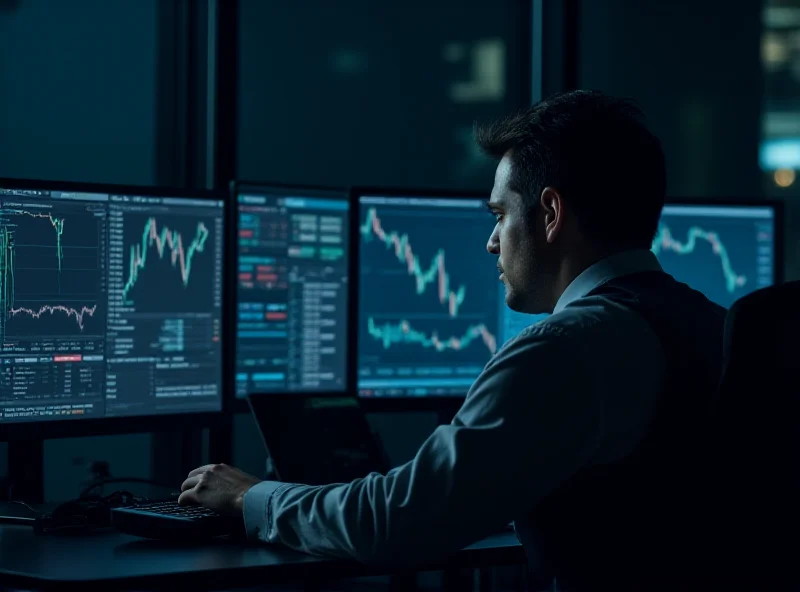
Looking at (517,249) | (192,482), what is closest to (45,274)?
(192,482)

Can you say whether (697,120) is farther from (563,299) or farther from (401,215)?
(563,299)

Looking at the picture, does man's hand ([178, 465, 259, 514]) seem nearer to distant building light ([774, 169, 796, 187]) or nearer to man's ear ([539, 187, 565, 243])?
man's ear ([539, 187, 565, 243])

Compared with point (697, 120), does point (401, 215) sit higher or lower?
lower

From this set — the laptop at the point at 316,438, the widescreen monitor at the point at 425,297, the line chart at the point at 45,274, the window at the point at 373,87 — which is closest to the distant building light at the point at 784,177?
the window at the point at 373,87

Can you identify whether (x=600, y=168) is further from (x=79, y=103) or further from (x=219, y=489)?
(x=79, y=103)

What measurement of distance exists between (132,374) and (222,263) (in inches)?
11.3

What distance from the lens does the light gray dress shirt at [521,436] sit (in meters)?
1.11

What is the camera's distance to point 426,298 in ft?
7.31

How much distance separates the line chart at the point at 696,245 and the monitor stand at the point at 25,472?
1443 mm

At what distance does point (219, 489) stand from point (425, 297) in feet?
2.83

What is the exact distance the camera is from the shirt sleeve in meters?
1.11

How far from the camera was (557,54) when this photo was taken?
302 cm

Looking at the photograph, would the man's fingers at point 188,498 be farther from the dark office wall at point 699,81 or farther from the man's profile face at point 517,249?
the dark office wall at point 699,81

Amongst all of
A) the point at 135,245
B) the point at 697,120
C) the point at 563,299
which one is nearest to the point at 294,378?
the point at 135,245
